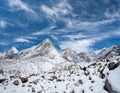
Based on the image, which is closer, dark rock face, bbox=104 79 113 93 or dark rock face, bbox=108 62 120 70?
dark rock face, bbox=104 79 113 93

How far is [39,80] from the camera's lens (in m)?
41.0

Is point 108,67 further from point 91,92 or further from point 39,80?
point 39,80

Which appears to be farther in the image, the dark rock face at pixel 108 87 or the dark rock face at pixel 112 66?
the dark rock face at pixel 112 66

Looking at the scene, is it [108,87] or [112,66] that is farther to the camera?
[112,66]

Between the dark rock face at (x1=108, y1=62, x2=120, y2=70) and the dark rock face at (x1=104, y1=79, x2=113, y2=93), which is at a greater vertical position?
the dark rock face at (x1=108, y1=62, x2=120, y2=70)

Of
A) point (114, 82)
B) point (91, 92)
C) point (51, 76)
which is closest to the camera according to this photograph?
point (114, 82)

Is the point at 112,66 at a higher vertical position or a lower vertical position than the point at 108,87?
higher

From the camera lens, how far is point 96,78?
3659cm

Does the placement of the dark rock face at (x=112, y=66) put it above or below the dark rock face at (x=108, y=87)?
above

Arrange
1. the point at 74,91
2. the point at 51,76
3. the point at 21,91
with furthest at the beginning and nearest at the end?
1. the point at 51,76
2. the point at 21,91
3. the point at 74,91

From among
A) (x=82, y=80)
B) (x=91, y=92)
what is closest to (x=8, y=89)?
(x=82, y=80)

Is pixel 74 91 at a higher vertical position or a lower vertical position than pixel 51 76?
lower

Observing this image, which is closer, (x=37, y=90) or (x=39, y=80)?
(x=37, y=90)

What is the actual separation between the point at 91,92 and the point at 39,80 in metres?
11.8
